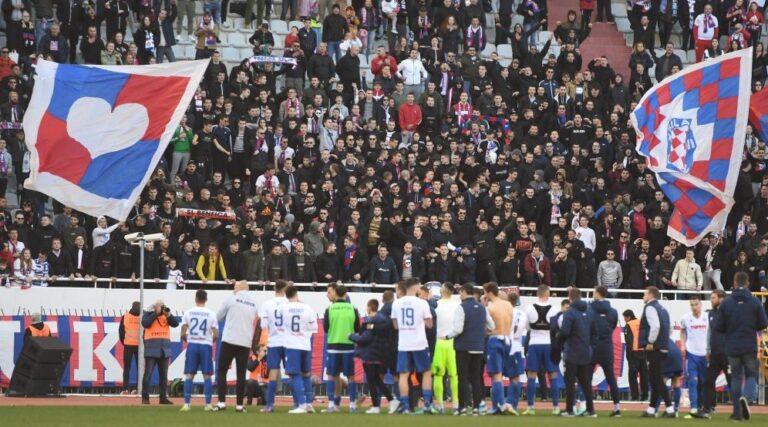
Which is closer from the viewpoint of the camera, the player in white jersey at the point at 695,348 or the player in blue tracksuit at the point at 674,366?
the player in blue tracksuit at the point at 674,366

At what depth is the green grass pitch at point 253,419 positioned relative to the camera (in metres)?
21.5

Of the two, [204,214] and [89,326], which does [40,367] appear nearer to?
[89,326]

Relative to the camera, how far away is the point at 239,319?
81.3 ft

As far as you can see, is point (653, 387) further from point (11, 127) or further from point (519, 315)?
point (11, 127)

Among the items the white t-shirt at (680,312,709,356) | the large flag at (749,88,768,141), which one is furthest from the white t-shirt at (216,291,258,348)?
the large flag at (749,88,768,141)

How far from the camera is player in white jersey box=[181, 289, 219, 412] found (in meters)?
24.9

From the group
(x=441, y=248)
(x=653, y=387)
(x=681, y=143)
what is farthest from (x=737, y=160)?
(x=441, y=248)

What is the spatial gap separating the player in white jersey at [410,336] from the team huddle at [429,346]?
15 millimetres

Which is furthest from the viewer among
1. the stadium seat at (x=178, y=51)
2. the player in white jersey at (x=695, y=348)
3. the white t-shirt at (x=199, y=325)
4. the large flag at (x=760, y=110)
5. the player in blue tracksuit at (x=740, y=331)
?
the stadium seat at (x=178, y=51)

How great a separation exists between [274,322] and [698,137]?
297 inches

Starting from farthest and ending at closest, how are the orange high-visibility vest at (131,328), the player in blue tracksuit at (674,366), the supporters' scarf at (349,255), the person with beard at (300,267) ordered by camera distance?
the supporters' scarf at (349,255) → the person with beard at (300,267) → the orange high-visibility vest at (131,328) → the player in blue tracksuit at (674,366)

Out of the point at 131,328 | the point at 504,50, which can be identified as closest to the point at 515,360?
the point at 131,328

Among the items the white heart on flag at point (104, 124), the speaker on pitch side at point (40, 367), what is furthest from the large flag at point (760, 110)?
the speaker on pitch side at point (40, 367)

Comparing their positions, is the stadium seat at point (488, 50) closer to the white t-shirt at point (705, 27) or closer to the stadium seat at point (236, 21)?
the white t-shirt at point (705, 27)
